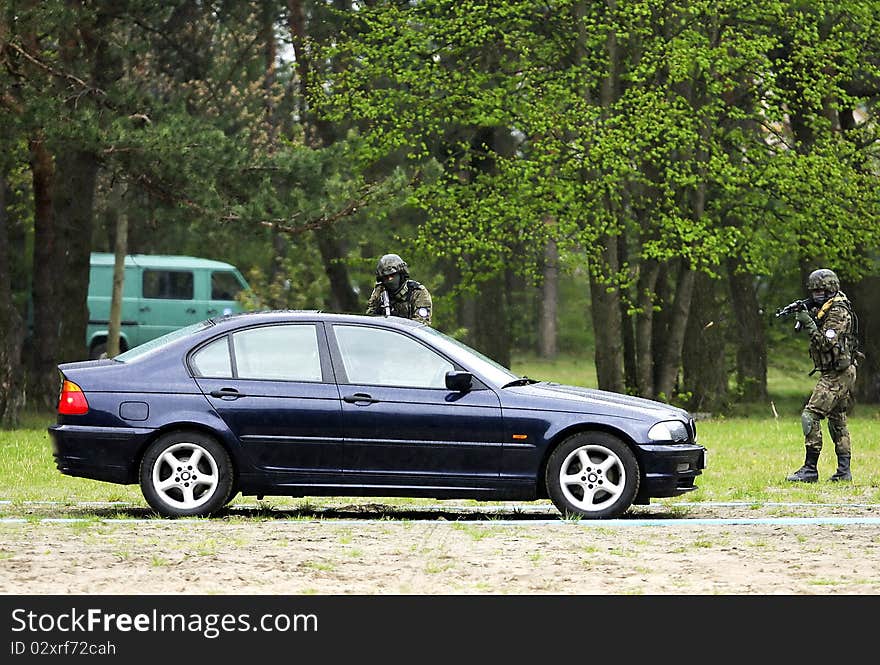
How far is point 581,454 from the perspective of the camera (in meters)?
11.4

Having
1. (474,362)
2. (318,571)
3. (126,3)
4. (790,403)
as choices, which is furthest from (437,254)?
(318,571)

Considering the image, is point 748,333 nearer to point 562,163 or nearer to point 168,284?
point 562,163

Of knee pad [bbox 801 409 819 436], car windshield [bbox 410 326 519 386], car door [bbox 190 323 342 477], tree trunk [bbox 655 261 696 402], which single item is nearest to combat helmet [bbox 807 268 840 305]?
knee pad [bbox 801 409 819 436]

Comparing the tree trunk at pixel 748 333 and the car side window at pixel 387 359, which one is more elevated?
the tree trunk at pixel 748 333

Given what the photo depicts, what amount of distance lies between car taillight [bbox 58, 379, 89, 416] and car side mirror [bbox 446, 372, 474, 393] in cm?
247

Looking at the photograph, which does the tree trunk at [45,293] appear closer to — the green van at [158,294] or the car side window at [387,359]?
the green van at [158,294]

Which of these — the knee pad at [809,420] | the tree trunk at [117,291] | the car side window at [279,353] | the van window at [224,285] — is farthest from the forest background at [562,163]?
the car side window at [279,353]

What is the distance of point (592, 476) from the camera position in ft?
37.6

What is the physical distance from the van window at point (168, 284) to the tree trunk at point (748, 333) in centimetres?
1108

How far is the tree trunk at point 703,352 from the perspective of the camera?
100 feet

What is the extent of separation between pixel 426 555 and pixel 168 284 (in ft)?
84.6
